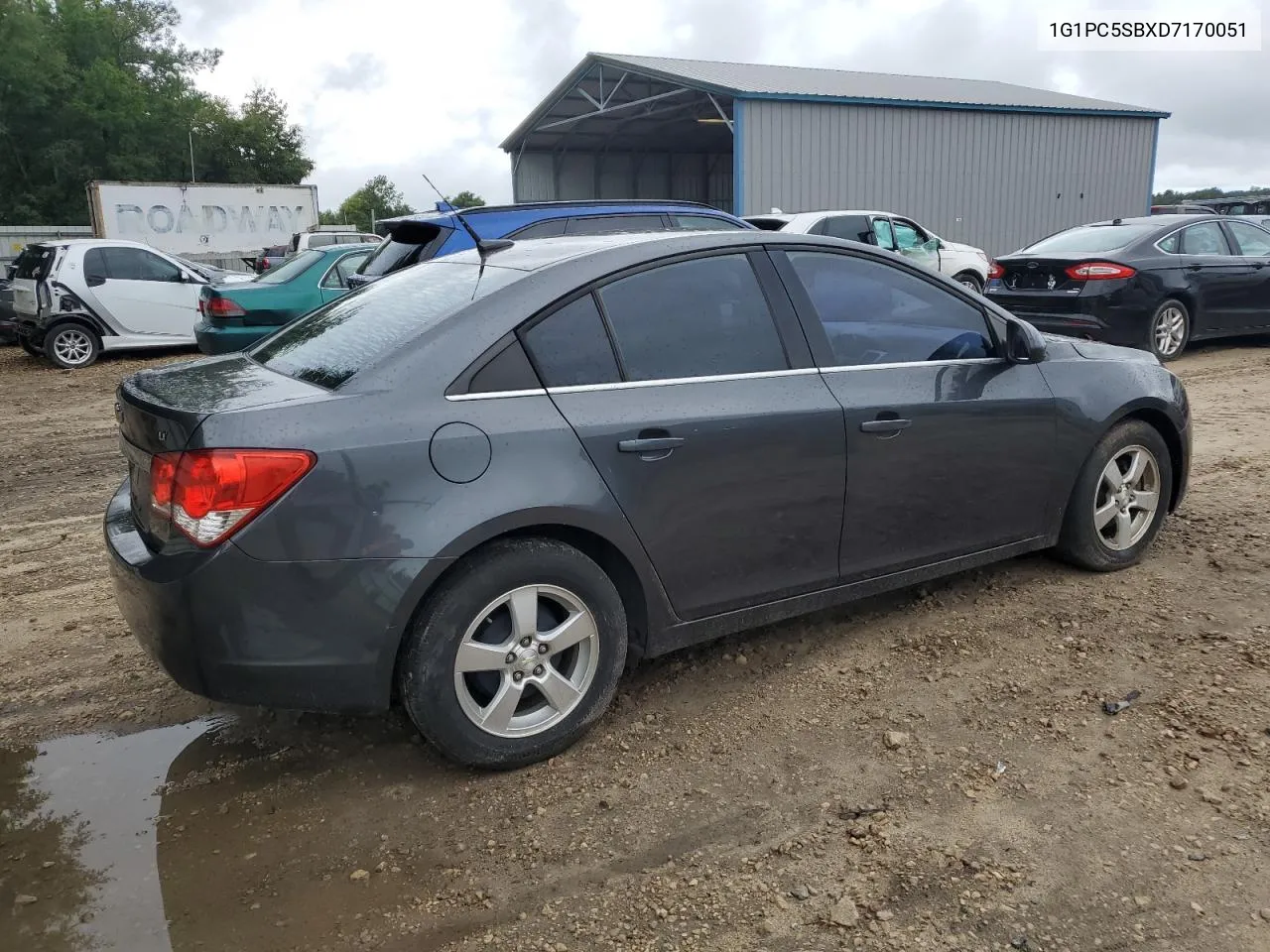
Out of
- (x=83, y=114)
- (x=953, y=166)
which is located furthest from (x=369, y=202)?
(x=953, y=166)

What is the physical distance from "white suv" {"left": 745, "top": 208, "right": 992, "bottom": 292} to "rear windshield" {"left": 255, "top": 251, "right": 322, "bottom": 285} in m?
5.46

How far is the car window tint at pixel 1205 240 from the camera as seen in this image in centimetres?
1034

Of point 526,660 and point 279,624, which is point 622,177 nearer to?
point 526,660

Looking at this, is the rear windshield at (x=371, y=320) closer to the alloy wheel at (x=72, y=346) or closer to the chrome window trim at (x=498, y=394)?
the chrome window trim at (x=498, y=394)

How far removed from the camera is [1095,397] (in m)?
4.23

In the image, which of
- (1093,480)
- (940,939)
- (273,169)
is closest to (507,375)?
(940,939)

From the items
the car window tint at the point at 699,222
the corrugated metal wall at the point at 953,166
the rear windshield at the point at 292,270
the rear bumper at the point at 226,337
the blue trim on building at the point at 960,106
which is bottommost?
the rear bumper at the point at 226,337

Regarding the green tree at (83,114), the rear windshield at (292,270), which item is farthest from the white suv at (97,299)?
the green tree at (83,114)

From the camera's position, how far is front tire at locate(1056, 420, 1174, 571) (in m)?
4.32

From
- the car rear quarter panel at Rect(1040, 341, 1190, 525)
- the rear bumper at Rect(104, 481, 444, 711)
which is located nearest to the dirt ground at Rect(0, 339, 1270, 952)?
the rear bumper at Rect(104, 481, 444, 711)

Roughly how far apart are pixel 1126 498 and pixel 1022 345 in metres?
1.01

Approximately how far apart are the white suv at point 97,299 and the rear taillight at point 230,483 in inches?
455

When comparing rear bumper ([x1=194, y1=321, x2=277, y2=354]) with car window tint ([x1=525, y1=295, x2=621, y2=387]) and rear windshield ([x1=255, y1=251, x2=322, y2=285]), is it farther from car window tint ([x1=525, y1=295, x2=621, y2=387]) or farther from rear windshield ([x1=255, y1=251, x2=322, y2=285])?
Answer: car window tint ([x1=525, y1=295, x2=621, y2=387])

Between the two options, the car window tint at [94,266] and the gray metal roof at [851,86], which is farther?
the gray metal roof at [851,86]
